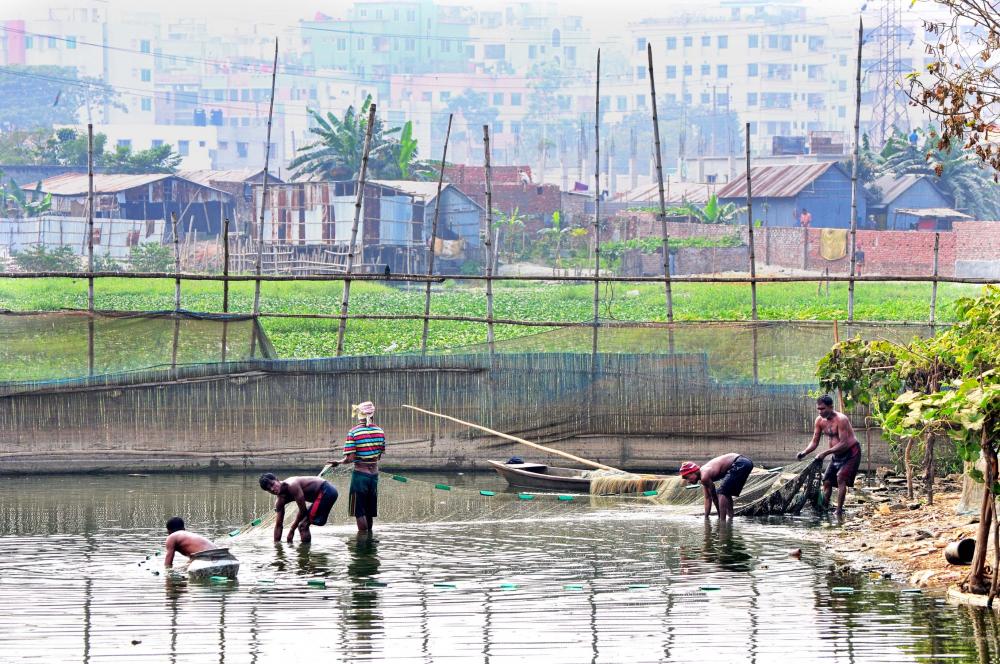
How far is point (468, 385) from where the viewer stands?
676 inches

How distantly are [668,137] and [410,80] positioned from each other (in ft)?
81.3

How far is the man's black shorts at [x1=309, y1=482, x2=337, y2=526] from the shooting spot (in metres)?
13.0

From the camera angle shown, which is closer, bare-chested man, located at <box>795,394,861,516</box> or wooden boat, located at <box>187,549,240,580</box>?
wooden boat, located at <box>187,549,240,580</box>

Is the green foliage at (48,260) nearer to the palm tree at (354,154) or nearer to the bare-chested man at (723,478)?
the palm tree at (354,154)

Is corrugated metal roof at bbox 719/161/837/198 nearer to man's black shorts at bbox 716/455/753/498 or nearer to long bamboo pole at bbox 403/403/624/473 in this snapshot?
long bamboo pole at bbox 403/403/624/473

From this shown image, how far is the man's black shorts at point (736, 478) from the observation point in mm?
14031

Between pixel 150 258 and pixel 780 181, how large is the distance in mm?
23657

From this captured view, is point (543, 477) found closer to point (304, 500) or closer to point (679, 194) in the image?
point (304, 500)

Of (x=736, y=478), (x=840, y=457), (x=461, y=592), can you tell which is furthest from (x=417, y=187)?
(x=461, y=592)

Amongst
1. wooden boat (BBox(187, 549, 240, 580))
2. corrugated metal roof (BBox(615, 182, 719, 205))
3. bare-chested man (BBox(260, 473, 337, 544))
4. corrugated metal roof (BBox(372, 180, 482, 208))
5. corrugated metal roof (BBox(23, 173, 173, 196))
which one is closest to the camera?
wooden boat (BBox(187, 549, 240, 580))

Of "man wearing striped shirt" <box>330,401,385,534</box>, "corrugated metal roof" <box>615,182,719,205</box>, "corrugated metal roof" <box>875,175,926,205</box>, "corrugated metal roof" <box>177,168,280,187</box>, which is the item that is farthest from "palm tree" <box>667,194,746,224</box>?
"man wearing striped shirt" <box>330,401,385,534</box>

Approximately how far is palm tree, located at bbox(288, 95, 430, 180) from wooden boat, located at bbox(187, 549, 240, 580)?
38929mm

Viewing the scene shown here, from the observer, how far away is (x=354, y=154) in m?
51.7

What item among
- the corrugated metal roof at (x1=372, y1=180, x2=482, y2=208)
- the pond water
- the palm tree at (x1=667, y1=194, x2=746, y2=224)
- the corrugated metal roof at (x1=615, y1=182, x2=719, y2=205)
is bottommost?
the pond water
